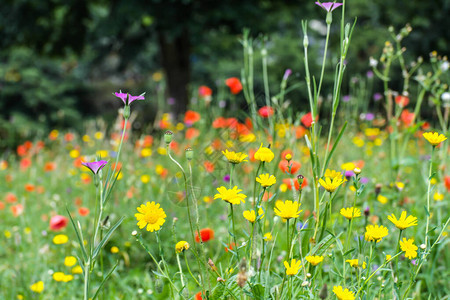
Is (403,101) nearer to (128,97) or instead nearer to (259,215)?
(259,215)

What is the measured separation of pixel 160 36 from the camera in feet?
24.6

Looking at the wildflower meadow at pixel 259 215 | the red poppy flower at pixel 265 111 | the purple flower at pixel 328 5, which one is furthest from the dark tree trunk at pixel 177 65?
the purple flower at pixel 328 5

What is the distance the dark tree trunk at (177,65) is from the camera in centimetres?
746

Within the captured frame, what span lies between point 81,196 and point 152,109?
7695 millimetres

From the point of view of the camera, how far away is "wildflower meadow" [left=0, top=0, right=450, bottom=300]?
3.15ft

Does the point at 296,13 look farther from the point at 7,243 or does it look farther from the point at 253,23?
the point at 7,243

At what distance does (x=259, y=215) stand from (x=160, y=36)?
6.87 meters

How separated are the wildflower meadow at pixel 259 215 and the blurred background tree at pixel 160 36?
1.95 metres

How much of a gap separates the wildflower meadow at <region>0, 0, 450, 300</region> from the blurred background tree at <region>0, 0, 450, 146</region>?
195 cm

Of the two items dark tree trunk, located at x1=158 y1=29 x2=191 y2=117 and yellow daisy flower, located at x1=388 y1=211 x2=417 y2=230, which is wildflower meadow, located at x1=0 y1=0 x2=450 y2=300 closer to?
yellow daisy flower, located at x1=388 y1=211 x2=417 y2=230

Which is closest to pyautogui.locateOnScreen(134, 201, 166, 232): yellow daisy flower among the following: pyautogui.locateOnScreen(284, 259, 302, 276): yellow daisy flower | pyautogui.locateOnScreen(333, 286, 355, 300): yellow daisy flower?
pyautogui.locateOnScreen(284, 259, 302, 276): yellow daisy flower

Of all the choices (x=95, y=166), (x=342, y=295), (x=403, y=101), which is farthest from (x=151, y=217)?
(x=403, y=101)

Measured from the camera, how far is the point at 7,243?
244cm

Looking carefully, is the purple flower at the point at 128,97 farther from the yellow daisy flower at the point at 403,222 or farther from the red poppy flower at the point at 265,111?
the red poppy flower at the point at 265,111
